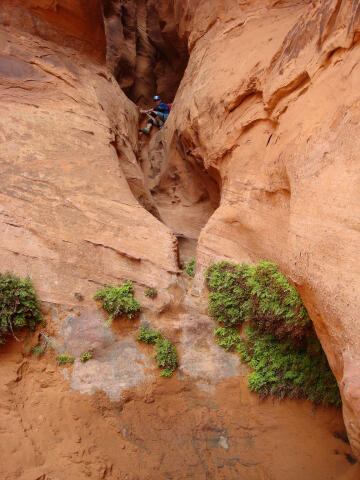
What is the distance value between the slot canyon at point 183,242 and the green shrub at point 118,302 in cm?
16

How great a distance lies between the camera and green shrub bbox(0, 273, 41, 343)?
479 centimetres

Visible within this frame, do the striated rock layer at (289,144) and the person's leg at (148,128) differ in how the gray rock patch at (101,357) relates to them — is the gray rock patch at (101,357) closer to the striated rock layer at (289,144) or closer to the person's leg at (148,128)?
the striated rock layer at (289,144)

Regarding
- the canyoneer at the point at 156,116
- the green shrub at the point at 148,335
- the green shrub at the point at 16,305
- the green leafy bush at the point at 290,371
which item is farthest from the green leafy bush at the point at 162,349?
the canyoneer at the point at 156,116

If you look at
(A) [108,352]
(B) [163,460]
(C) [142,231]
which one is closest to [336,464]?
(B) [163,460]

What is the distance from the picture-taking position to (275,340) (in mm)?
5504

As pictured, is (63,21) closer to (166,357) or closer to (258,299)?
(258,299)

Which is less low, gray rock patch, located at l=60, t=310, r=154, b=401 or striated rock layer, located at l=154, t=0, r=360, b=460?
striated rock layer, located at l=154, t=0, r=360, b=460

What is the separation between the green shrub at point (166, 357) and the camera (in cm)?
519

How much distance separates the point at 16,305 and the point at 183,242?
4.78 m

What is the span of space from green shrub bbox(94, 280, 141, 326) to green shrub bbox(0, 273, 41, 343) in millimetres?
1012

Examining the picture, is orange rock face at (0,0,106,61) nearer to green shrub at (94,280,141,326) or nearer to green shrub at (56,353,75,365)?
green shrub at (94,280,141,326)

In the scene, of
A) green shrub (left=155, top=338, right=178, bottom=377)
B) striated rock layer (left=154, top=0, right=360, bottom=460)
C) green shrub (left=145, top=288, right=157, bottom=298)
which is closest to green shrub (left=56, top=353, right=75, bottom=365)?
green shrub (left=155, top=338, right=178, bottom=377)

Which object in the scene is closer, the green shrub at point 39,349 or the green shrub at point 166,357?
the green shrub at point 39,349

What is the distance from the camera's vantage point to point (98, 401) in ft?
15.2
